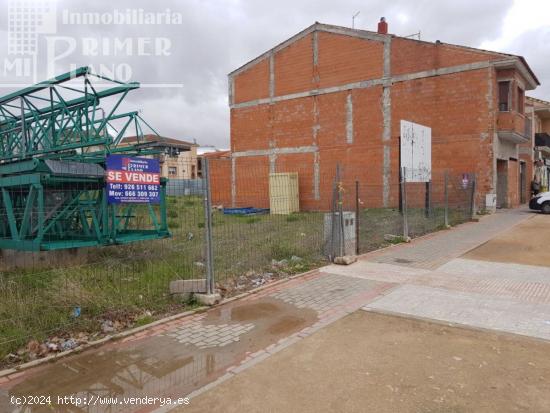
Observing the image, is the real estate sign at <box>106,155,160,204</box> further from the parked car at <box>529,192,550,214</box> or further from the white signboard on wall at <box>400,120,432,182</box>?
the parked car at <box>529,192,550,214</box>

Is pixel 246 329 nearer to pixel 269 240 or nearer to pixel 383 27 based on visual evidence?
pixel 269 240

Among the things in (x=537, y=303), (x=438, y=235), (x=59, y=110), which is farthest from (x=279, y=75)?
(x=537, y=303)

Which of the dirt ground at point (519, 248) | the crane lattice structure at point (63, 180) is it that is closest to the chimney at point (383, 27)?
the dirt ground at point (519, 248)

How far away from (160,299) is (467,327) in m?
4.03

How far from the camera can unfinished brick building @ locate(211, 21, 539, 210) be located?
20.1m

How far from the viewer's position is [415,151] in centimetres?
1580

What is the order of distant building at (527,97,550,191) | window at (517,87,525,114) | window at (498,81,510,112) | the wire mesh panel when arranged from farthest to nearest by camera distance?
distant building at (527,97,550,191), window at (517,87,525,114), window at (498,81,510,112), the wire mesh panel

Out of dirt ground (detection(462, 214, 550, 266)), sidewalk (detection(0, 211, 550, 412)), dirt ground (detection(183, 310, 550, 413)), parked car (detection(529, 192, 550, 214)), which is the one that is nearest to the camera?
dirt ground (detection(183, 310, 550, 413))

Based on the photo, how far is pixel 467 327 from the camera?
193 inches

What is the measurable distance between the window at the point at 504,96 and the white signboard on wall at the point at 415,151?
6266 mm

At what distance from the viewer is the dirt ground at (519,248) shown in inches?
364

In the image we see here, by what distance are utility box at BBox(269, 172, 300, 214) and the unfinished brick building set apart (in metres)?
1.15

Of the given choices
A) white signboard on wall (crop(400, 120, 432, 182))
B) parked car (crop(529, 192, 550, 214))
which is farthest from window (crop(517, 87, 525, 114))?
white signboard on wall (crop(400, 120, 432, 182))

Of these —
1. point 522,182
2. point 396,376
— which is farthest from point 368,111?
point 396,376
